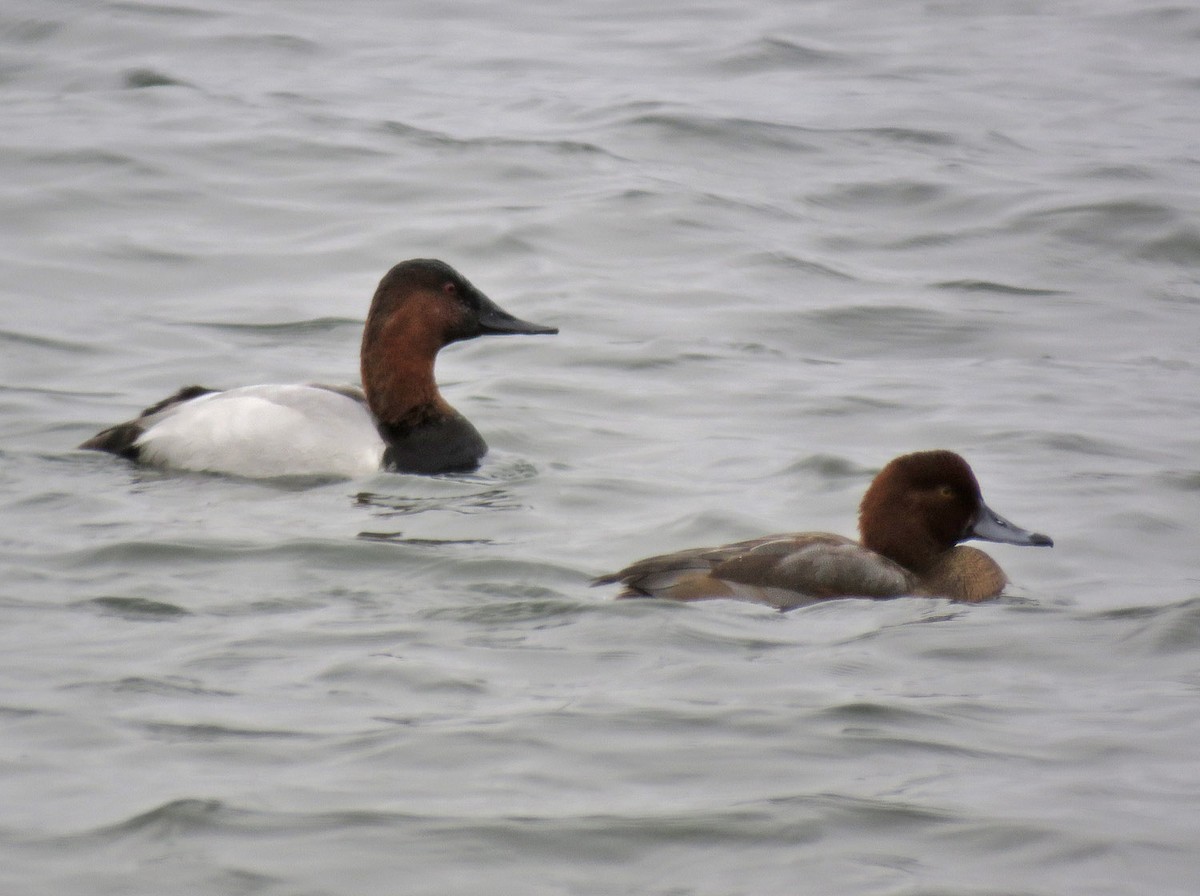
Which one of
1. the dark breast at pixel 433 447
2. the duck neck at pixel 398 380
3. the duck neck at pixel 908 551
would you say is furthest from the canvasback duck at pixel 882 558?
the duck neck at pixel 398 380

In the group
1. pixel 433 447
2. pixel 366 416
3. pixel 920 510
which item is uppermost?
pixel 920 510

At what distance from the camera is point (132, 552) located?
7.04m

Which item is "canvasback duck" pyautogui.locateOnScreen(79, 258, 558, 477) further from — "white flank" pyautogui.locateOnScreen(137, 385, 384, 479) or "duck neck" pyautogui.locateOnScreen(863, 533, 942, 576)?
Result: "duck neck" pyautogui.locateOnScreen(863, 533, 942, 576)

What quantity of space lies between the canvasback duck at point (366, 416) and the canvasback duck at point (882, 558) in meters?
1.91

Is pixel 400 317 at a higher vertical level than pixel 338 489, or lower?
higher

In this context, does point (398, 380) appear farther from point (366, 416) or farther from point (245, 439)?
point (245, 439)

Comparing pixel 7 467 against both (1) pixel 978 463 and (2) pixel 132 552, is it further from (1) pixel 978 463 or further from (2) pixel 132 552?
(1) pixel 978 463

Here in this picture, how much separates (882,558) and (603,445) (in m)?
2.49

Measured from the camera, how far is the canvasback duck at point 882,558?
21.2 feet

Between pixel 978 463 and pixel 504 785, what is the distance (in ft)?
13.7

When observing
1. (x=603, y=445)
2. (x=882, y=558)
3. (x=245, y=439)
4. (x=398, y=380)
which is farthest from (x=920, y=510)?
(x=245, y=439)

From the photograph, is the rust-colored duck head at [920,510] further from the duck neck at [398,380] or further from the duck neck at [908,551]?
the duck neck at [398,380]

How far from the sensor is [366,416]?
8.65m

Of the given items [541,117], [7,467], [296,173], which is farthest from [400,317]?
[541,117]
